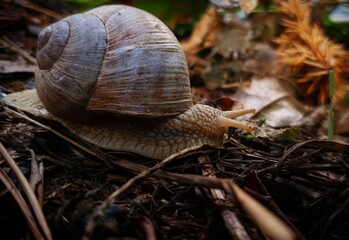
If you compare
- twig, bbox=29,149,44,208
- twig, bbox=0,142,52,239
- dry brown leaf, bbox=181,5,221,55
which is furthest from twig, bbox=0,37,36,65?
dry brown leaf, bbox=181,5,221,55

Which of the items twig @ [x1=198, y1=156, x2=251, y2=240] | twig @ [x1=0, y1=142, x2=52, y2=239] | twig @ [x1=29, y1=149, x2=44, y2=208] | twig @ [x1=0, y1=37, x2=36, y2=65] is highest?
twig @ [x1=0, y1=37, x2=36, y2=65]

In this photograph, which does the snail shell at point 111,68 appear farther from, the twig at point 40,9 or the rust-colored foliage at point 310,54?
the twig at point 40,9

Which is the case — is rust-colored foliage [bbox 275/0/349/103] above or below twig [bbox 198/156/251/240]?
above

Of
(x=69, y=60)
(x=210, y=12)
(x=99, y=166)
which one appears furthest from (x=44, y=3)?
(x=99, y=166)

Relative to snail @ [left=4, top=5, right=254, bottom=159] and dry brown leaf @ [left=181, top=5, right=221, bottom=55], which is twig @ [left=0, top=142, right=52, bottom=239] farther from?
dry brown leaf @ [left=181, top=5, right=221, bottom=55]

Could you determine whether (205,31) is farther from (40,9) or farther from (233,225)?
(233,225)

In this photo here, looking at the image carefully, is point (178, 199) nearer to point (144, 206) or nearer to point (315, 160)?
point (144, 206)

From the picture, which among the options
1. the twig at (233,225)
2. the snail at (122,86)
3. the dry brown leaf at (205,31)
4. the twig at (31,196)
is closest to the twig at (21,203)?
the twig at (31,196)

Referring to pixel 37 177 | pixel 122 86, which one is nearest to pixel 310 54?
pixel 122 86
